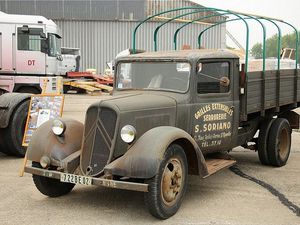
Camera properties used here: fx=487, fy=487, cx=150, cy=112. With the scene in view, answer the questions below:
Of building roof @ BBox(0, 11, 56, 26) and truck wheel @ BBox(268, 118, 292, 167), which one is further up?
building roof @ BBox(0, 11, 56, 26)

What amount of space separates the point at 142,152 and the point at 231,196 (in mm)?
1721

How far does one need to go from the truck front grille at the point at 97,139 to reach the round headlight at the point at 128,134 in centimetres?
17

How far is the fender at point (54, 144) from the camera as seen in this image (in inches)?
222

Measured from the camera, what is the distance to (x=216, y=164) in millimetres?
6344

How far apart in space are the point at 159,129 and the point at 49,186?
163 cm

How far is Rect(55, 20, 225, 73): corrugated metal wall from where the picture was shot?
37812 millimetres

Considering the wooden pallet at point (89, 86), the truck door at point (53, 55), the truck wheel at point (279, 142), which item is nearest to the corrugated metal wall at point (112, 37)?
the wooden pallet at point (89, 86)

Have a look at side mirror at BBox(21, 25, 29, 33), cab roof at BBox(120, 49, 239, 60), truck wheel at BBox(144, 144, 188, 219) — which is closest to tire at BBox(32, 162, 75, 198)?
truck wheel at BBox(144, 144, 188, 219)

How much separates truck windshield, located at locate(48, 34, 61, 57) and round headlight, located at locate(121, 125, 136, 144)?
1085 centimetres

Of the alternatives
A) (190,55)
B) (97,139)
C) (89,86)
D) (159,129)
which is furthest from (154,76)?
(89,86)

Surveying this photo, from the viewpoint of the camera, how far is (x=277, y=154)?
25.8 ft

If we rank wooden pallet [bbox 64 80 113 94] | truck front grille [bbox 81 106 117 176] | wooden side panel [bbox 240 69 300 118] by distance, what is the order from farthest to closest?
1. wooden pallet [bbox 64 80 113 94]
2. wooden side panel [bbox 240 69 300 118]
3. truck front grille [bbox 81 106 117 176]

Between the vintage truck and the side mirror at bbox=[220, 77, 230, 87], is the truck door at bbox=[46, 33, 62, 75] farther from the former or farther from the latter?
the side mirror at bbox=[220, 77, 230, 87]

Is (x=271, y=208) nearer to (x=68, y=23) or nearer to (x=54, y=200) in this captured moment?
(x=54, y=200)
